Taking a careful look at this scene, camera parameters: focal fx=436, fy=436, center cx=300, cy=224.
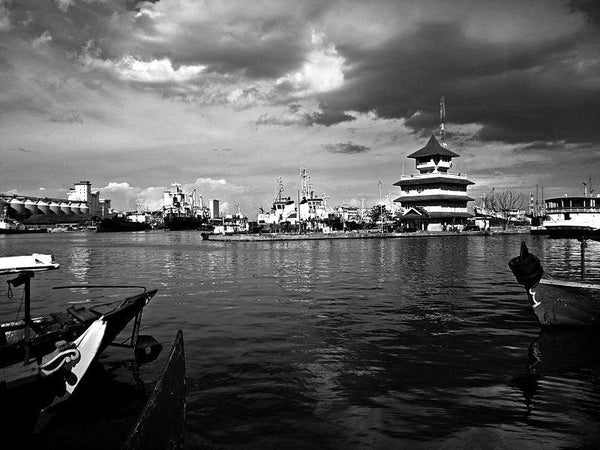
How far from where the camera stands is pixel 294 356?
472 inches

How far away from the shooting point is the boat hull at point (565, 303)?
14219 millimetres

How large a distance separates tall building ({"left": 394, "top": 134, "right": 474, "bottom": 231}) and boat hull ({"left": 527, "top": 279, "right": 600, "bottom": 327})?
84363 mm

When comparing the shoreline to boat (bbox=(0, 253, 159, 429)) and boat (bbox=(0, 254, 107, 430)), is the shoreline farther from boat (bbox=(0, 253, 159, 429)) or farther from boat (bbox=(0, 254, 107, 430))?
boat (bbox=(0, 254, 107, 430))

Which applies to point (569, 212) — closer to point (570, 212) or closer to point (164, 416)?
point (570, 212)

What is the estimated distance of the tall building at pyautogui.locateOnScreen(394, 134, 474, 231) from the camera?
98.2m

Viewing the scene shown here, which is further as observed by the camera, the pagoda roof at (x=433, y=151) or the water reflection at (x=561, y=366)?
the pagoda roof at (x=433, y=151)

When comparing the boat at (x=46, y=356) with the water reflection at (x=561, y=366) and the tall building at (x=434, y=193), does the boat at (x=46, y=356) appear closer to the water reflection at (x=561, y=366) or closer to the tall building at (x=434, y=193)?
the water reflection at (x=561, y=366)

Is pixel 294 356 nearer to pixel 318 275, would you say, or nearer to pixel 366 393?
pixel 366 393

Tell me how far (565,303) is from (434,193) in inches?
3460

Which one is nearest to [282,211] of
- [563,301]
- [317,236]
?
[317,236]

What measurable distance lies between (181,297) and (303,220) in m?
104

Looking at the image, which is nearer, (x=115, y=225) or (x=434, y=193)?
(x=434, y=193)

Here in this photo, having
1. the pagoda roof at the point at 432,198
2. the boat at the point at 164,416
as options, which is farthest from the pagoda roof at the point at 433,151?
the boat at the point at 164,416

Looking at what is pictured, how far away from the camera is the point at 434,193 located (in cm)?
9881
